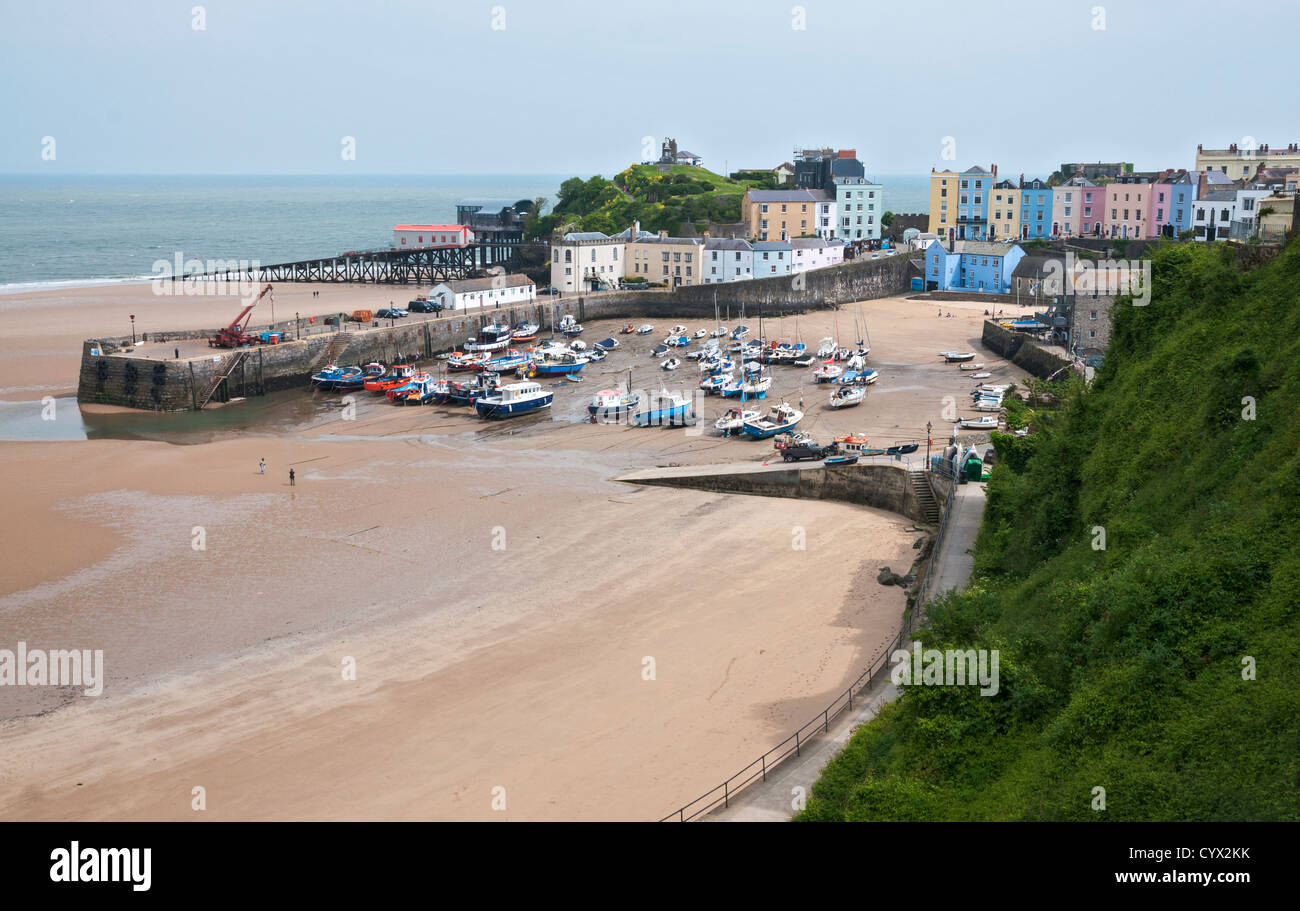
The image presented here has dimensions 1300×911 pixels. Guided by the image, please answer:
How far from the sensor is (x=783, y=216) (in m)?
74.1

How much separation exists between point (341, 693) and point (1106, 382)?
1432 centimetres


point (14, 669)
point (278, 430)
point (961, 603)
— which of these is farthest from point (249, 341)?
point (961, 603)

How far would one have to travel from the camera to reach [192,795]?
14.4m

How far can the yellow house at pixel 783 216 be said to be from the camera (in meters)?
74.1

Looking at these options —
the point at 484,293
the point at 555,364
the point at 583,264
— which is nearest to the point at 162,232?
the point at 583,264

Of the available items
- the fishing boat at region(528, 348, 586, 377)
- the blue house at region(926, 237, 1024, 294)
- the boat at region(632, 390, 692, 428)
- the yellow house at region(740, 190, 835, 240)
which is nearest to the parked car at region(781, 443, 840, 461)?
the boat at region(632, 390, 692, 428)

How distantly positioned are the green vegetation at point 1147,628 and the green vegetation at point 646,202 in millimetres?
56436

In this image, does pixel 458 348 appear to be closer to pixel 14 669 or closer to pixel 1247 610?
pixel 14 669

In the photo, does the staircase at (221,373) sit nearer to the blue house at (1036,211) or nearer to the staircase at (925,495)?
the staircase at (925,495)

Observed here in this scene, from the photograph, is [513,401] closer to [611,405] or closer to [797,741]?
[611,405]

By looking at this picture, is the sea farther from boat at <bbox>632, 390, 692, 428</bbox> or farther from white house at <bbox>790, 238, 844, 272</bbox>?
boat at <bbox>632, 390, 692, 428</bbox>

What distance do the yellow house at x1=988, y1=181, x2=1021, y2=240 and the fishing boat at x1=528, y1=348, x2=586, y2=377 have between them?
3754cm

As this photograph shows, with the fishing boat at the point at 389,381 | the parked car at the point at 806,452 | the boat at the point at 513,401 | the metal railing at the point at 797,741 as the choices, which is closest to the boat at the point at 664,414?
the boat at the point at 513,401
